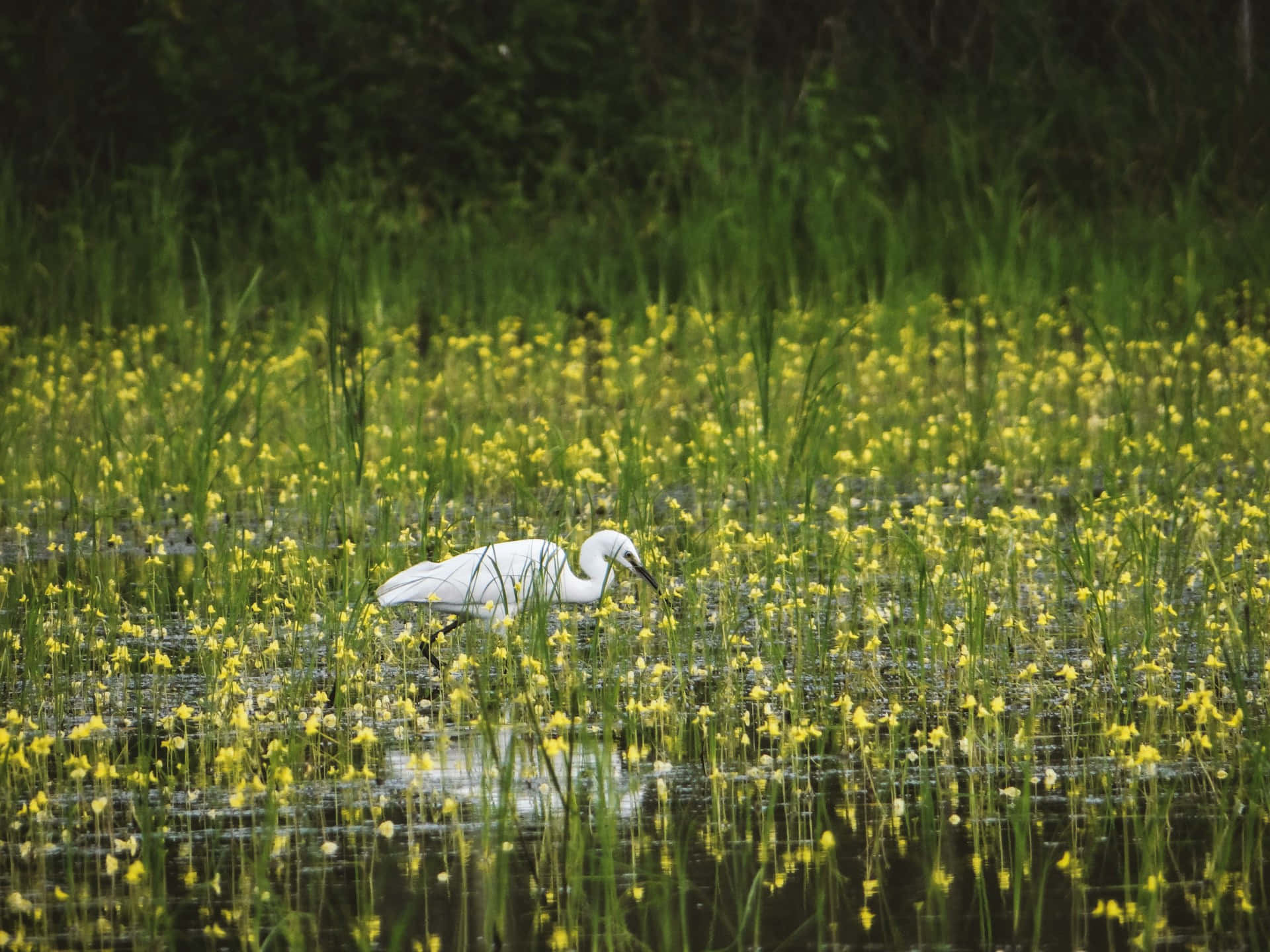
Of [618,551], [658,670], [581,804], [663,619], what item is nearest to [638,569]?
[618,551]

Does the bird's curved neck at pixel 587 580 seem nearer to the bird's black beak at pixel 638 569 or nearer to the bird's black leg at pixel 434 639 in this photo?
the bird's black beak at pixel 638 569

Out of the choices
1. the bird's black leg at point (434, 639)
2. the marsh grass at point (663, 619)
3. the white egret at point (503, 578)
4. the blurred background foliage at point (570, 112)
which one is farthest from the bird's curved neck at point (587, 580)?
the blurred background foliage at point (570, 112)

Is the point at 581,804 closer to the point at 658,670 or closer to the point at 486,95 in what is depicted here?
the point at 658,670

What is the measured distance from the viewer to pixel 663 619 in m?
6.62

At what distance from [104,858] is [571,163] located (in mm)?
13506

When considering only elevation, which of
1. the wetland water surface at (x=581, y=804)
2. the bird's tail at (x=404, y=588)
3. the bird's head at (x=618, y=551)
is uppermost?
the bird's head at (x=618, y=551)

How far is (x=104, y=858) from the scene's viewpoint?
174 inches

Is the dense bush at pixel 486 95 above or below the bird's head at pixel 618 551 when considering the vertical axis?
above

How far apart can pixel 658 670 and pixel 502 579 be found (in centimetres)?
97

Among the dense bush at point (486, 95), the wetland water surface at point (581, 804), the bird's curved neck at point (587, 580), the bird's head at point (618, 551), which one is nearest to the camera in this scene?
the wetland water surface at point (581, 804)

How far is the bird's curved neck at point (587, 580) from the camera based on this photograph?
6.50 meters

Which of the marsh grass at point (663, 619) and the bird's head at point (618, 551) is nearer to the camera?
the marsh grass at point (663, 619)

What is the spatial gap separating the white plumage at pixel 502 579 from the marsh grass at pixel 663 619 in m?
0.12

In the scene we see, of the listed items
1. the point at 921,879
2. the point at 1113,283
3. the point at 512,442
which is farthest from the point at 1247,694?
the point at 1113,283
